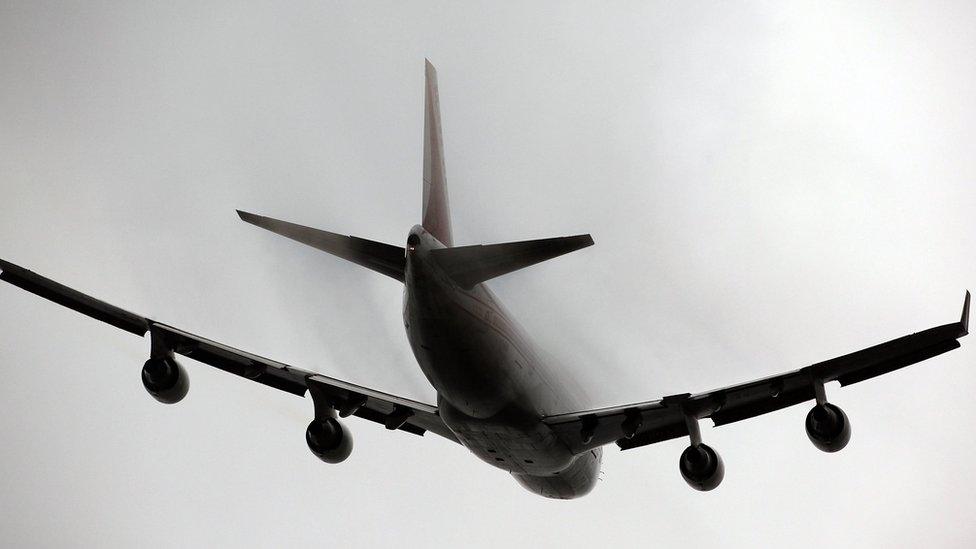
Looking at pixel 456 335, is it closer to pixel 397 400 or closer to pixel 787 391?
pixel 397 400

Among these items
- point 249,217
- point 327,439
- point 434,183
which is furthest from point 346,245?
point 327,439

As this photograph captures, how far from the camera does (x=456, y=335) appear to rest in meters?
12.4

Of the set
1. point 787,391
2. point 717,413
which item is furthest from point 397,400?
point 787,391

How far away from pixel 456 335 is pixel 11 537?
237 feet

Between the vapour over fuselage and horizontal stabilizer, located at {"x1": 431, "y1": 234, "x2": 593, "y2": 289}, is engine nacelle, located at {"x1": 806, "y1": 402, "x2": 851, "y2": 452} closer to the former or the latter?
the vapour over fuselage

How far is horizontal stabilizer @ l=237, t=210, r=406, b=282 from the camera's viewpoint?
11227 millimetres

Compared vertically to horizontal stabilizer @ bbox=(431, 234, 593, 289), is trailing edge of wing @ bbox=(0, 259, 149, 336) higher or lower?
higher

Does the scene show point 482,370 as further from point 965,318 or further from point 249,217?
point 965,318

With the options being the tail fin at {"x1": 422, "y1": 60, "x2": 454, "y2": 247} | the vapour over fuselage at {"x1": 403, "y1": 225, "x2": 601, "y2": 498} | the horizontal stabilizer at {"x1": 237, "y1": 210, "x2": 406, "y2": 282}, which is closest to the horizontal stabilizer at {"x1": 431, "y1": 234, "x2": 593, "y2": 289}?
the vapour over fuselage at {"x1": 403, "y1": 225, "x2": 601, "y2": 498}

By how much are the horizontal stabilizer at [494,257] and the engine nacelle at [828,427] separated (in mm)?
6514

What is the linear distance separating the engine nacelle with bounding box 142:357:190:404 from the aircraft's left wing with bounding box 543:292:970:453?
24.6 ft

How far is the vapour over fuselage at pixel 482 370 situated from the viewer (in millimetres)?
12125

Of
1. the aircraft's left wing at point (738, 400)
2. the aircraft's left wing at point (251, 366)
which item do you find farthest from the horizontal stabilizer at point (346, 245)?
the aircraft's left wing at point (738, 400)

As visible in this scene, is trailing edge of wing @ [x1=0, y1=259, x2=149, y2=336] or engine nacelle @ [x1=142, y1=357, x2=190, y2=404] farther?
engine nacelle @ [x1=142, y1=357, x2=190, y2=404]
